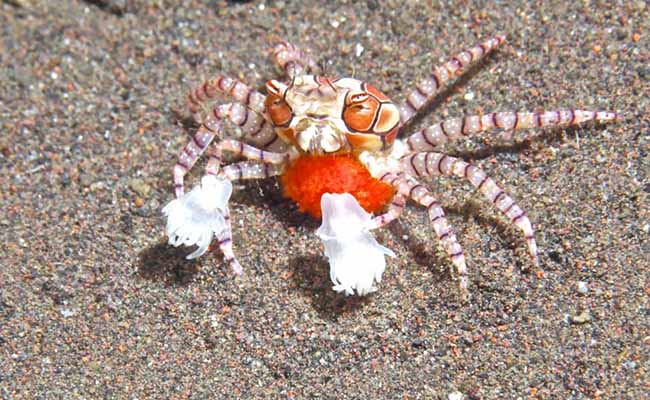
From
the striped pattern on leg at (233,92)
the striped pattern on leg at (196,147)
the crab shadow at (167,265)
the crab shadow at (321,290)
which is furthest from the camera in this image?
the striped pattern on leg at (233,92)

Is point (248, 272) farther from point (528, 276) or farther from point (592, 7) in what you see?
point (592, 7)

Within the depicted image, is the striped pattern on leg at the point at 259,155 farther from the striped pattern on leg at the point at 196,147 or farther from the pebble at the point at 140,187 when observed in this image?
the pebble at the point at 140,187

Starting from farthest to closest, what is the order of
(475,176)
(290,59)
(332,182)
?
(290,59) → (332,182) → (475,176)

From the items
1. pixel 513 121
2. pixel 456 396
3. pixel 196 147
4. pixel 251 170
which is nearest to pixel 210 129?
pixel 196 147

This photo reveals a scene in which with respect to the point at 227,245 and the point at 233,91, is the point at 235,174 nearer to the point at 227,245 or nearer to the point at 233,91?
the point at 227,245

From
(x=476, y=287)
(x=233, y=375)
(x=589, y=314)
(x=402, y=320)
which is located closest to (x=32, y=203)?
(x=233, y=375)

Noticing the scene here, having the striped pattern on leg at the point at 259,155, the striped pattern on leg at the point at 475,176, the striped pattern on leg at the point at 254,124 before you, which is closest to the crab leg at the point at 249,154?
the striped pattern on leg at the point at 259,155
